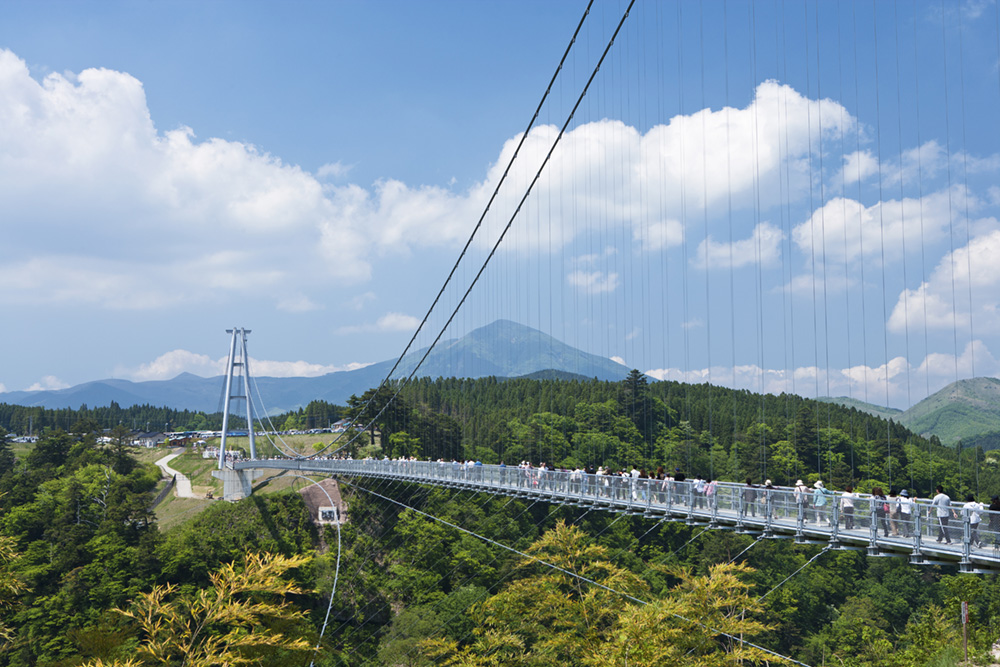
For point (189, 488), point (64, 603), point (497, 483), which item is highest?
point (497, 483)

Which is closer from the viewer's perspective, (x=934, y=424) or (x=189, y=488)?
(x=189, y=488)

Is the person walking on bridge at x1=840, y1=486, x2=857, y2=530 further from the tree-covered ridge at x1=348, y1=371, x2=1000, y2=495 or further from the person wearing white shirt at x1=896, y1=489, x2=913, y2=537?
the tree-covered ridge at x1=348, y1=371, x2=1000, y2=495

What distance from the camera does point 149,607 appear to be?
8.94 m

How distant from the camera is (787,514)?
1372 cm

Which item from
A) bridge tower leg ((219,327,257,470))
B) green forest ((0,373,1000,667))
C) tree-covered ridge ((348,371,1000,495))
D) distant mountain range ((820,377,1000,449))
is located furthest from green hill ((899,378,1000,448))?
bridge tower leg ((219,327,257,470))

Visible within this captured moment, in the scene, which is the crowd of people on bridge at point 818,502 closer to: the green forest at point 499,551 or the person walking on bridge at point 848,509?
the person walking on bridge at point 848,509

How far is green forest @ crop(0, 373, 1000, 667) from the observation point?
29.3 metres

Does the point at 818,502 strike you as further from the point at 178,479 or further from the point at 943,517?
the point at 178,479

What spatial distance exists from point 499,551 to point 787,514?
1282 inches

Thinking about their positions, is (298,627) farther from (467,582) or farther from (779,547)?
(779,547)

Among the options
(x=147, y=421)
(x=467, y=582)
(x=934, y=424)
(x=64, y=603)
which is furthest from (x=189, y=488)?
(x=934, y=424)

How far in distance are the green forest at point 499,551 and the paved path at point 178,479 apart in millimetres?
1957

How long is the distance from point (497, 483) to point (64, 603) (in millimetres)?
30781

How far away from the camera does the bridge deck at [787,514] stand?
10672 millimetres
